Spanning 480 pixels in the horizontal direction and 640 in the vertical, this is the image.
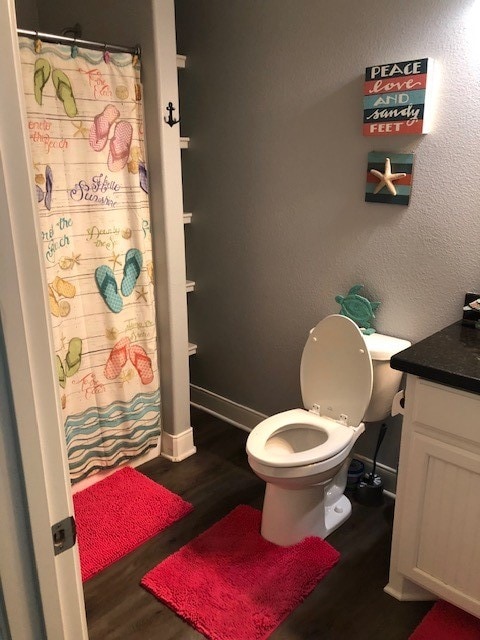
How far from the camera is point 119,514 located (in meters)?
2.32

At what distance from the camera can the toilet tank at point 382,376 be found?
7.01 feet

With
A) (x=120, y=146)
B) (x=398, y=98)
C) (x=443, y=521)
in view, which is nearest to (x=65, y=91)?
(x=120, y=146)

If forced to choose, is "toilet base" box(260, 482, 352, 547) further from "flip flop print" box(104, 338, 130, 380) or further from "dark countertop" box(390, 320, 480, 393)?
"flip flop print" box(104, 338, 130, 380)

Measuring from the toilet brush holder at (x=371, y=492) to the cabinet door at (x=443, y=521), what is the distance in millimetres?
566

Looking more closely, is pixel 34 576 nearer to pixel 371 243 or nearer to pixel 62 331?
pixel 62 331

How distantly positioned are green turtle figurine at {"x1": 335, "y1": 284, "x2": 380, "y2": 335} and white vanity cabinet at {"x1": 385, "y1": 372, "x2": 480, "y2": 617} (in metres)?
0.67

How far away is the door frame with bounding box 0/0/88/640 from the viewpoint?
0.67 m

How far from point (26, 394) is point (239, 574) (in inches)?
61.2

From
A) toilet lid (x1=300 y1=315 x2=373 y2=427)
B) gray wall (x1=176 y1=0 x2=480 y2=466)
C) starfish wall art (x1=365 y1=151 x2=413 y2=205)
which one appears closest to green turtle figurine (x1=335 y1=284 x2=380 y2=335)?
gray wall (x1=176 y1=0 x2=480 y2=466)

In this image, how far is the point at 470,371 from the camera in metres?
1.54

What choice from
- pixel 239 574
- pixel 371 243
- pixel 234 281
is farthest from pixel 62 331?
pixel 371 243

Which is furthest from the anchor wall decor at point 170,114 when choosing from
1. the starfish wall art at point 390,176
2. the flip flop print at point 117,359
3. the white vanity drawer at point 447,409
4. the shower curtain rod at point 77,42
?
the white vanity drawer at point 447,409

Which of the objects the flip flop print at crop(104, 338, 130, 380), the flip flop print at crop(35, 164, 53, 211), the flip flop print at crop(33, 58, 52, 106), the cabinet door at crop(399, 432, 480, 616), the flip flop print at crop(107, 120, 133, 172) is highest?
the flip flop print at crop(33, 58, 52, 106)

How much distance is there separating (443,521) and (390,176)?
49.8 inches
